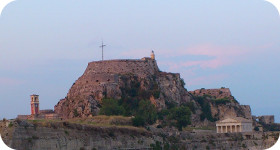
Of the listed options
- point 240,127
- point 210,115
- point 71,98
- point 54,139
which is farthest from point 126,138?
point 210,115

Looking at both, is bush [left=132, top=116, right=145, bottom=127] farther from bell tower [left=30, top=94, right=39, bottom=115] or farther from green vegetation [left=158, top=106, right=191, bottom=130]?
bell tower [left=30, top=94, right=39, bottom=115]

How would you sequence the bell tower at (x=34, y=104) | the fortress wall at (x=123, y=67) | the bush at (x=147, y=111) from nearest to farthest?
the bush at (x=147, y=111), the bell tower at (x=34, y=104), the fortress wall at (x=123, y=67)

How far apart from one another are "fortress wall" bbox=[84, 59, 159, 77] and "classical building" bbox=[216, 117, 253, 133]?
54.0ft

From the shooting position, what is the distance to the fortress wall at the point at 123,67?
107562 millimetres

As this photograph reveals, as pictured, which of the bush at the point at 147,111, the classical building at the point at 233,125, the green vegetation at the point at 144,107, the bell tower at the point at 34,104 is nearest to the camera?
the bush at the point at 147,111

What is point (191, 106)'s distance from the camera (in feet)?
355

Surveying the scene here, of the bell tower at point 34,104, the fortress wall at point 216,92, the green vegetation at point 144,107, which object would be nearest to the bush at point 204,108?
the green vegetation at point 144,107

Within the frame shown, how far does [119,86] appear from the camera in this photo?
103875mm

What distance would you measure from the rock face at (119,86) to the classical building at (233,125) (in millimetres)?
10491

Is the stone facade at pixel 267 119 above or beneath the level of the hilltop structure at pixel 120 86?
beneath

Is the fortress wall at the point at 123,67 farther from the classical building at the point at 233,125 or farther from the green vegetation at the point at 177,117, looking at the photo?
the classical building at the point at 233,125

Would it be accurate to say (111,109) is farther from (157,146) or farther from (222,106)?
(222,106)

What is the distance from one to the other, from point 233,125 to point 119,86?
18.3 metres

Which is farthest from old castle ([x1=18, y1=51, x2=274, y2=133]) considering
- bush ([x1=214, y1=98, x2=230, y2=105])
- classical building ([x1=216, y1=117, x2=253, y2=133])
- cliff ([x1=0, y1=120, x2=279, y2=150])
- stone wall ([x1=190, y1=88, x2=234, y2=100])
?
stone wall ([x1=190, y1=88, x2=234, y2=100])
